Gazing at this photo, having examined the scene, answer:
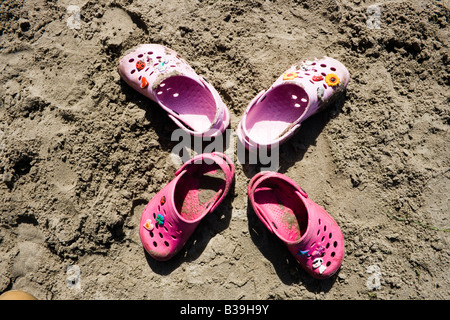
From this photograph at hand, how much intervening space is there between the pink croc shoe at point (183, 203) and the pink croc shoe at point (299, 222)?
22cm

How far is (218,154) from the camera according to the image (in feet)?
6.75

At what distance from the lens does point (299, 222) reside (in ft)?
6.95

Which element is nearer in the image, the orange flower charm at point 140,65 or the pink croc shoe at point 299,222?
the pink croc shoe at point 299,222

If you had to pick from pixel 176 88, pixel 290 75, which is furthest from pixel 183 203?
pixel 290 75

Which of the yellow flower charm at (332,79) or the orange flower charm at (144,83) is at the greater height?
the yellow flower charm at (332,79)

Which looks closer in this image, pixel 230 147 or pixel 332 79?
pixel 332 79

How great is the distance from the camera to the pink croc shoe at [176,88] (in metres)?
2.05

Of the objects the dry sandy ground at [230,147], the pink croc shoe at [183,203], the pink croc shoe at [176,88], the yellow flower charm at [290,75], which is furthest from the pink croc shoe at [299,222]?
the yellow flower charm at [290,75]

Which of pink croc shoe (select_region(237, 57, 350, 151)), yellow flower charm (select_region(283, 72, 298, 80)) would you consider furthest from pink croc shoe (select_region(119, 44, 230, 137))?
yellow flower charm (select_region(283, 72, 298, 80))

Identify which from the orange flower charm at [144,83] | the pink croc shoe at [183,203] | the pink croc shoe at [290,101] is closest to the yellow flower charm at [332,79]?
the pink croc shoe at [290,101]

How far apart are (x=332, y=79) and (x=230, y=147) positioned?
73cm

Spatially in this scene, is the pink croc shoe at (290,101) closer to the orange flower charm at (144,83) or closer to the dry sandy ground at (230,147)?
the dry sandy ground at (230,147)

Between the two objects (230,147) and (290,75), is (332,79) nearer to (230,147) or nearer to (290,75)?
(290,75)

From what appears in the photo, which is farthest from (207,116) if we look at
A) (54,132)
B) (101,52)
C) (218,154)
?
(54,132)
